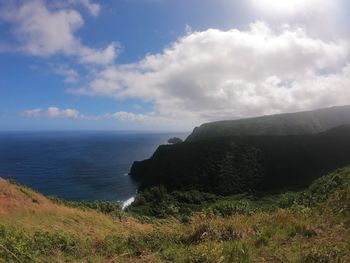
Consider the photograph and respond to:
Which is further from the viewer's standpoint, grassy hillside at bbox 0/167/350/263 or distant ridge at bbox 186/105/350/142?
distant ridge at bbox 186/105/350/142

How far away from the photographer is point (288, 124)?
527ft

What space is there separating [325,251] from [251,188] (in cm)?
8458

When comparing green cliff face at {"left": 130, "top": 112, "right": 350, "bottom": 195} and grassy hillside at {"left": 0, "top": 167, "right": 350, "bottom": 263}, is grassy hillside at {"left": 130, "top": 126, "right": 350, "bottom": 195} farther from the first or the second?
grassy hillside at {"left": 0, "top": 167, "right": 350, "bottom": 263}

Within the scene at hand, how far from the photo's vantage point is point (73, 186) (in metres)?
101

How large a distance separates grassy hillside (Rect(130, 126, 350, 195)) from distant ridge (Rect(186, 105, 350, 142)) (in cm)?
4331

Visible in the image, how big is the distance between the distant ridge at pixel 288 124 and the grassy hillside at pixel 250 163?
142 feet

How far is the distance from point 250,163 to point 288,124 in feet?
230

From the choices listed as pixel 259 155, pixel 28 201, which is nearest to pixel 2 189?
pixel 28 201

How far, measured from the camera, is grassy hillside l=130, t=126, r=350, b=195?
3483 inches

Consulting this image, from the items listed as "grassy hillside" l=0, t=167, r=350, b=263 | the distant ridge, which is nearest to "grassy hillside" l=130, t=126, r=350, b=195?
the distant ridge

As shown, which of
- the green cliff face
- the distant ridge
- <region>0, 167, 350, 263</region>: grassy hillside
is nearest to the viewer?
<region>0, 167, 350, 263</region>: grassy hillside

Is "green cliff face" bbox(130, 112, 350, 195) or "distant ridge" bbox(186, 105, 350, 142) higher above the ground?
"distant ridge" bbox(186, 105, 350, 142)

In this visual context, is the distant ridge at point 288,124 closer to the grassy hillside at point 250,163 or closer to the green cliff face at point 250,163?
the green cliff face at point 250,163

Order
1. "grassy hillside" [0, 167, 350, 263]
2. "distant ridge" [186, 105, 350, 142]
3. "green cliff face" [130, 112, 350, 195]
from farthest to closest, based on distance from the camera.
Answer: "distant ridge" [186, 105, 350, 142]
"green cliff face" [130, 112, 350, 195]
"grassy hillside" [0, 167, 350, 263]
